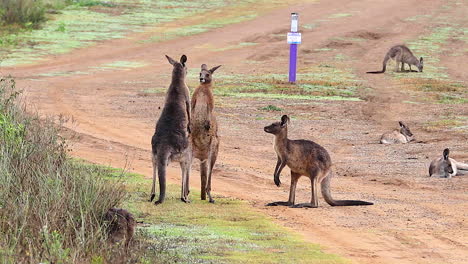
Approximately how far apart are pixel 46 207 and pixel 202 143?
13.7 feet

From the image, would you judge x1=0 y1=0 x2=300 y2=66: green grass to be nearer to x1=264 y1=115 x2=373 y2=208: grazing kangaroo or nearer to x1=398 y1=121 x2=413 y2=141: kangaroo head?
x1=398 y1=121 x2=413 y2=141: kangaroo head

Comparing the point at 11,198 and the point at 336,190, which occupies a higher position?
the point at 11,198

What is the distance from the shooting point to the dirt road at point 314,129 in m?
11.4

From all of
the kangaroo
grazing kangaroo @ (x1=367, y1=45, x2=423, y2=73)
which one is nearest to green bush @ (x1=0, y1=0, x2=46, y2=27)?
grazing kangaroo @ (x1=367, y1=45, x2=423, y2=73)

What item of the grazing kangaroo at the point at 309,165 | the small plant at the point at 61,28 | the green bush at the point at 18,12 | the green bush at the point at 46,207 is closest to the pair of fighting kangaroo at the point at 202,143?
the grazing kangaroo at the point at 309,165

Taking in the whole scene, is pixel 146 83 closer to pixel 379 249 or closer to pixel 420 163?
pixel 420 163

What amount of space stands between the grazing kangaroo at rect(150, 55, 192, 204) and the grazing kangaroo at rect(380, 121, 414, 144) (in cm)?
795

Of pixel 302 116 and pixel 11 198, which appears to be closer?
pixel 11 198

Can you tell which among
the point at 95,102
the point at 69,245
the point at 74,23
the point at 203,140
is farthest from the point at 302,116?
the point at 74,23

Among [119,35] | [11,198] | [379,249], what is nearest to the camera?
[11,198]

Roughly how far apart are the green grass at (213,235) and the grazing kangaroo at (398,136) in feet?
24.4

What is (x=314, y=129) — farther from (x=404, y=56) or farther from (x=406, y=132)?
(x=404, y=56)

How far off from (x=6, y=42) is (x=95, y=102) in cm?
1137

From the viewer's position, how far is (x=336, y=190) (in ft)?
48.3
